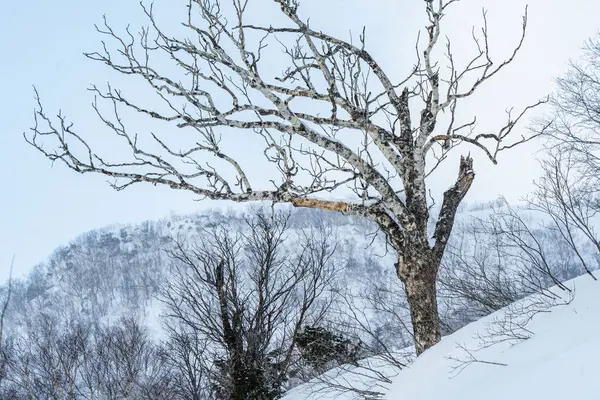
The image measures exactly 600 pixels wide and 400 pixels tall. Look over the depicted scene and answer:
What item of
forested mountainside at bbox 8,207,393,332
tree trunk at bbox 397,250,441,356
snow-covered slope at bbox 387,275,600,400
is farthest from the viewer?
forested mountainside at bbox 8,207,393,332

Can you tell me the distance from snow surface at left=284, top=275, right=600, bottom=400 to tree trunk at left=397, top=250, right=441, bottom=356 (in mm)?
340

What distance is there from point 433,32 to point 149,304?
377 feet

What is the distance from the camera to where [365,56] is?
15.3ft

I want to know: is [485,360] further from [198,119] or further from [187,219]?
[187,219]

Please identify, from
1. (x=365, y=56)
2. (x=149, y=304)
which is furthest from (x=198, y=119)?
(x=149, y=304)

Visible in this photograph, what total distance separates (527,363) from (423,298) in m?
1.64

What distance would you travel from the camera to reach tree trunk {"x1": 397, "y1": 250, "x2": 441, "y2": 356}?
407 centimetres

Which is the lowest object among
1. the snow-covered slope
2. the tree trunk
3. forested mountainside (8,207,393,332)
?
the snow-covered slope

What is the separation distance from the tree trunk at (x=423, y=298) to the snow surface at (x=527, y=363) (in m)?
0.34

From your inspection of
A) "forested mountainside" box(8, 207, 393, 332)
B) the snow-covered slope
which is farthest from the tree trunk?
"forested mountainside" box(8, 207, 393, 332)

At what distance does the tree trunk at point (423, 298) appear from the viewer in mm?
4070

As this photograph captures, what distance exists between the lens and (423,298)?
4105mm

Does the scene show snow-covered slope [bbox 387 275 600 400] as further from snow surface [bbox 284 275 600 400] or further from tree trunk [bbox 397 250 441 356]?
tree trunk [bbox 397 250 441 356]

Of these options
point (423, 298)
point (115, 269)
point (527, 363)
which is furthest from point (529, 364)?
point (115, 269)
